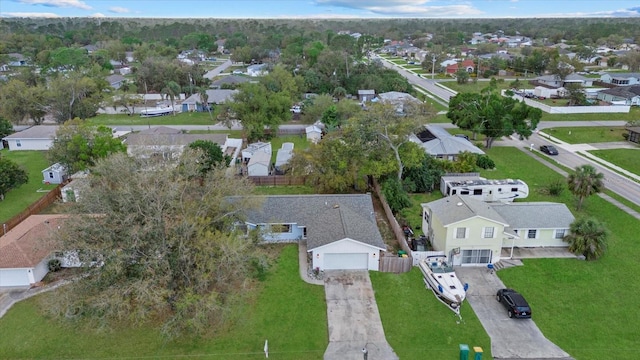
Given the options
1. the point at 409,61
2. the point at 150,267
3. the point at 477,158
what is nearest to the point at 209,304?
the point at 150,267

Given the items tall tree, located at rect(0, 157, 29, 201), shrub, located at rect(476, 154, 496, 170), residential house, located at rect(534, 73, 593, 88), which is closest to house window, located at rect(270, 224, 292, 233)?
shrub, located at rect(476, 154, 496, 170)

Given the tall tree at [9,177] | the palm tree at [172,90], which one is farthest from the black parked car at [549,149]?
the tall tree at [9,177]

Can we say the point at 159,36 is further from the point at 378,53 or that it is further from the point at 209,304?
the point at 209,304

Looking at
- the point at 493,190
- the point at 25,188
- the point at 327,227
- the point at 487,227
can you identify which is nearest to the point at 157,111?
the point at 25,188

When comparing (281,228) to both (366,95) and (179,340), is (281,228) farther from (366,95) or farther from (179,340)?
(366,95)

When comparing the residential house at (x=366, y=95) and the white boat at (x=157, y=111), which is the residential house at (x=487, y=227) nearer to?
the residential house at (x=366, y=95)

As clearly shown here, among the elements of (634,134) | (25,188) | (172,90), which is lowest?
(25,188)

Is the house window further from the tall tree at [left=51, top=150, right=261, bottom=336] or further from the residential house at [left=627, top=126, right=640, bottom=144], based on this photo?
the residential house at [left=627, top=126, right=640, bottom=144]
